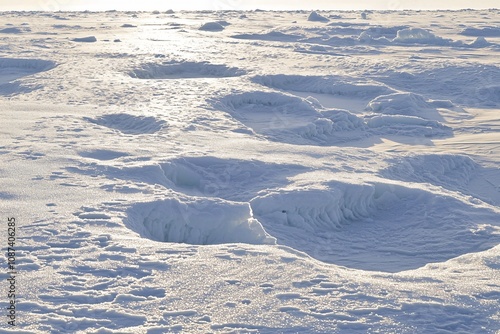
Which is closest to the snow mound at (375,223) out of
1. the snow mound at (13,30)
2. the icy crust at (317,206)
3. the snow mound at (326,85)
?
the icy crust at (317,206)

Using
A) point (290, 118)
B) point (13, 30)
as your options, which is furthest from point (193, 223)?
point (13, 30)

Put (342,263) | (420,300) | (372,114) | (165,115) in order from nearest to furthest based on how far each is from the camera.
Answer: (420,300)
(342,263)
(165,115)
(372,114)

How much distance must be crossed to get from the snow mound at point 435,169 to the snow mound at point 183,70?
6.84 m

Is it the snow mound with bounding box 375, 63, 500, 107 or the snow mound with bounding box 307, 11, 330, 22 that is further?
the snow mound with bounding box 307, 11, 330, 22

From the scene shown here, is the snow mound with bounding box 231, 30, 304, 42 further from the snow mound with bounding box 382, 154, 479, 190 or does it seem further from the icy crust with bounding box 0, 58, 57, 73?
the snow mound with bounding box 382, 154, 479, 190

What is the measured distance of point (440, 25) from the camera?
108 ft

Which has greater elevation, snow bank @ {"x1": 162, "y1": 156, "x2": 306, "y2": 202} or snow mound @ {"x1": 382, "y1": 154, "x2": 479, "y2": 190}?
snow bank @ {"x1": 162, "y1": 156, "x2": 306, "y2": 202}

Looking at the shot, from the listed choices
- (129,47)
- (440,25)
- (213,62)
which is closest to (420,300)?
(213,62)

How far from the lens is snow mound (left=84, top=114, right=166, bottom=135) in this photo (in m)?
9.86

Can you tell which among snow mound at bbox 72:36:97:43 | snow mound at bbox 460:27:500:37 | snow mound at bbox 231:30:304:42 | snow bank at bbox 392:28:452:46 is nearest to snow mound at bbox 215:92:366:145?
snow mound at bbox 72:36:97:43

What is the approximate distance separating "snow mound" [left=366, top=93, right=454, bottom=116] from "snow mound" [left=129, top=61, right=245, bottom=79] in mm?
3639

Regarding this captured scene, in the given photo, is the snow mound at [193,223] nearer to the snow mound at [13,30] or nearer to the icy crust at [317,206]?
the icy crust at [317,206]

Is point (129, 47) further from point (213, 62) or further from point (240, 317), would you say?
point (240, 317)

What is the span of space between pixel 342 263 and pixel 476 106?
338 inches
